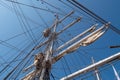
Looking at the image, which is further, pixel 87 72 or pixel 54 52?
pixel 54 52

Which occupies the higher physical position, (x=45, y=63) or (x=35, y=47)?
(x=35, y=47)

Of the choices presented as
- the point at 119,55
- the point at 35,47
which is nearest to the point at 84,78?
the point at 119,55

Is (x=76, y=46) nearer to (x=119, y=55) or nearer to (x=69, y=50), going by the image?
(x=69, y=50)

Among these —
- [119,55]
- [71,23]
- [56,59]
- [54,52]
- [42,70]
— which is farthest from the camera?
[71,23]

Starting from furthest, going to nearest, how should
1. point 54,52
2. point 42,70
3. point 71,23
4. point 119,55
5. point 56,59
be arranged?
1. point 71,23
2. point 54,52
3. point 56,59
4. point 42,70
5. point 119,55

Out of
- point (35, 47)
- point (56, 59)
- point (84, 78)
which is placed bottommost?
point (84, 78)

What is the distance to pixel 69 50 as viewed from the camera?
36.9ft

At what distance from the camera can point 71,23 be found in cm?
1499

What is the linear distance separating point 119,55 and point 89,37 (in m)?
4.00

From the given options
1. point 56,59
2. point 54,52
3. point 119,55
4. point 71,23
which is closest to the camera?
point 119,55

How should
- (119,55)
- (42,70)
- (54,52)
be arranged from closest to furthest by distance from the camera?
(119,55) < (42,70) < (54,52)

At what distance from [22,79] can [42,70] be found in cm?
378

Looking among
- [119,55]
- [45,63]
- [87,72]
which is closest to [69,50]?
[45,63]

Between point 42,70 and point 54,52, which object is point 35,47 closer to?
point 54,52
